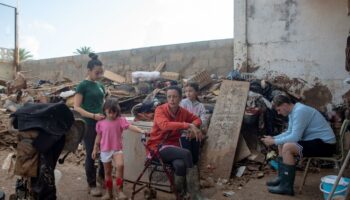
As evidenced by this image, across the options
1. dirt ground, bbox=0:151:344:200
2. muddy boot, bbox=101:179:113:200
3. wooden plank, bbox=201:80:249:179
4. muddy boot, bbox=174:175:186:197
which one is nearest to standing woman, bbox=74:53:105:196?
muddy boot, bbox=101:179:113:200

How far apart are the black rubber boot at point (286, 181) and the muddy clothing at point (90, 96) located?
8.75 feet

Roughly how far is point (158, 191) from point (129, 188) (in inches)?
18.5

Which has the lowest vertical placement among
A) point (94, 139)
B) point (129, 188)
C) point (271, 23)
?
point (129, 188)

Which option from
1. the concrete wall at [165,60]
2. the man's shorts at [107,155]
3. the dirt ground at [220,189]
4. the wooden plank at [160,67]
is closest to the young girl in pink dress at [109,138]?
the man's shorts at [107,155]

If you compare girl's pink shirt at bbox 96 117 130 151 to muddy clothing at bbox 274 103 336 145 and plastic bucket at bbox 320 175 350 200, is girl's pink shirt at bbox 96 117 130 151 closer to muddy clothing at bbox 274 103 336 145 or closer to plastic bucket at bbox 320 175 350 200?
muddy clothing at bbox 274 103 336 145

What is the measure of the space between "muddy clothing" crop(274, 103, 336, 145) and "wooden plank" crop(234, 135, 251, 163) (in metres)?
1.17

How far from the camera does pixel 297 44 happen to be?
25.1 ft

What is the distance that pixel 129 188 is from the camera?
17.4ft

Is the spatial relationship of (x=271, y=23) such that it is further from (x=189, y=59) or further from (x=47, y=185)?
(x=47, y=185)

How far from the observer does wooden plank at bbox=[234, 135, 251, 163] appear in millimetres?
6102

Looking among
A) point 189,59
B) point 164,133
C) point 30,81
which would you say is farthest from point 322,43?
point 30,81

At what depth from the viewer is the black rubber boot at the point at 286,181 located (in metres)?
4.82

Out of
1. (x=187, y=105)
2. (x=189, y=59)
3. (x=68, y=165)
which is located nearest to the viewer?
(x=187, y=105)

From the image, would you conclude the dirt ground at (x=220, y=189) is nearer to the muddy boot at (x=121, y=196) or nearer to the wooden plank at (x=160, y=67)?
the muddy boot at (x=121, y=196)
